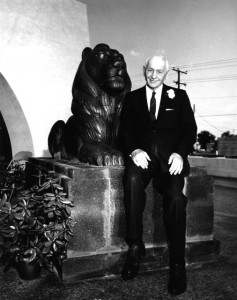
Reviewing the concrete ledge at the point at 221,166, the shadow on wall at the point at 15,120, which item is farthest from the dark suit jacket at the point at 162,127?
the concrete ledge at the point at 221,166

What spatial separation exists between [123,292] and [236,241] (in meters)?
1.63

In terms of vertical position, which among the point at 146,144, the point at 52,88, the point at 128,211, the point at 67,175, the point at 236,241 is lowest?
the point at 236,241

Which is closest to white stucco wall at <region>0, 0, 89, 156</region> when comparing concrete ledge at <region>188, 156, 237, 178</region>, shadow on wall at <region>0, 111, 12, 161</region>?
shadow on wall at <region>0, 111, 12, 161</region>

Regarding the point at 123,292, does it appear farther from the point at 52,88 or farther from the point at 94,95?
the point at 52,88

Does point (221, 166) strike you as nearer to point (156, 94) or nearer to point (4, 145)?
point (4, 145)

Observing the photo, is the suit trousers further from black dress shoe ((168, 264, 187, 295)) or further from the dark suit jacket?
the dark suit jacket

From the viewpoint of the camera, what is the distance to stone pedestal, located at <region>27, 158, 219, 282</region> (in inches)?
92.0

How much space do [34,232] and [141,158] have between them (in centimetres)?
88

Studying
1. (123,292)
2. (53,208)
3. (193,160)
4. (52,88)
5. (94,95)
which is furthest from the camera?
(193,160)

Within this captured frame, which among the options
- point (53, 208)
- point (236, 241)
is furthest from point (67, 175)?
point (236, 241)

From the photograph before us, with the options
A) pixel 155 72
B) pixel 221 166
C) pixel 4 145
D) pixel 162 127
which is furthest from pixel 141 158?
pixel 221 166

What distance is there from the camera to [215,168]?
971 cm

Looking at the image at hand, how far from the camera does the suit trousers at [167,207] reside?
219 centimetres

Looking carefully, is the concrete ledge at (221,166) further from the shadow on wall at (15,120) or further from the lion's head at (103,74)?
the lion's head at (103,74)
